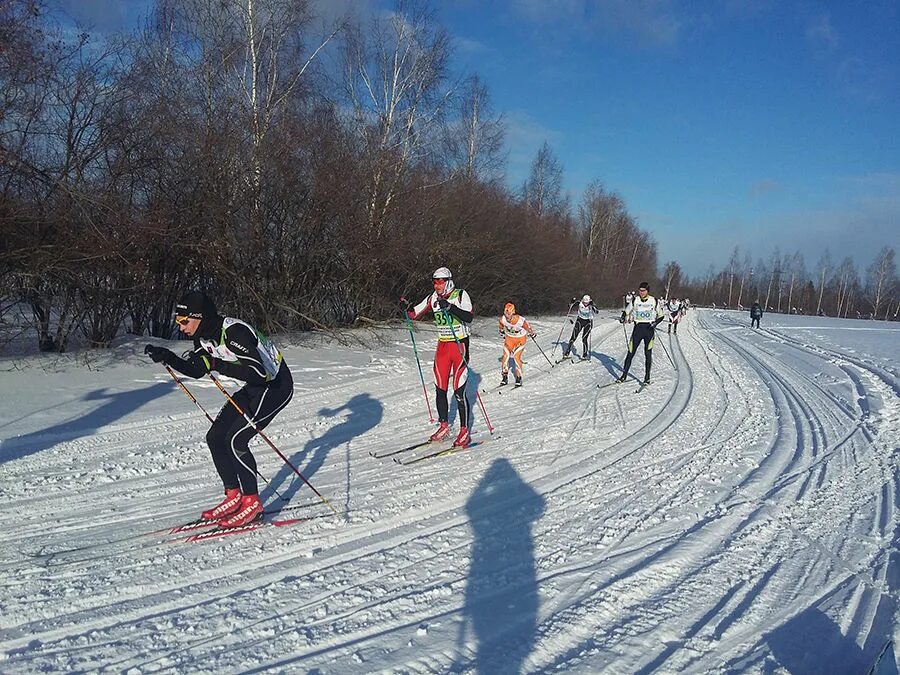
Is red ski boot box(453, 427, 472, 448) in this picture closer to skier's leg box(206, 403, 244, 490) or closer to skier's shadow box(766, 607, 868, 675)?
skier's leg box(206, 403, 244, 490)

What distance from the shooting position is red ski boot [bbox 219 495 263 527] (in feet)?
13.7

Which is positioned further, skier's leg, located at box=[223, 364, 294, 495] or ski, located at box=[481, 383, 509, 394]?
ski, located at box=[481, 383, 509, 394]

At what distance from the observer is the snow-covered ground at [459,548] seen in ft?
9.43

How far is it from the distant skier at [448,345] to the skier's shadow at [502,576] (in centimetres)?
155

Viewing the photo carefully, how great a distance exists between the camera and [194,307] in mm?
4000

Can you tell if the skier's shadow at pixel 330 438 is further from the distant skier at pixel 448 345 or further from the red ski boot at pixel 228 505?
the distant skier at pixel 448 345

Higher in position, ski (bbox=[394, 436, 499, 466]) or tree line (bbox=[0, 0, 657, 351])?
tree line (bbox=[0, 0, 657, 351])

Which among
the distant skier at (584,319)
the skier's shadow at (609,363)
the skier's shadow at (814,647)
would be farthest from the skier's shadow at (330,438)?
the distant skier at (584,319)

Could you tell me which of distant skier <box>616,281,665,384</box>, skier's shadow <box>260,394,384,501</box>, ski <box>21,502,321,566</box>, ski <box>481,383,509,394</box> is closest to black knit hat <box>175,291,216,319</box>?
ski <box>21,502,321,566</box>

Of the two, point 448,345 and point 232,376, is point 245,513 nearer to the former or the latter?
point 232,376

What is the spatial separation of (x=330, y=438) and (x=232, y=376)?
269 centimetres

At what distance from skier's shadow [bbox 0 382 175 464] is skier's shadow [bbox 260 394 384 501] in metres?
2.73

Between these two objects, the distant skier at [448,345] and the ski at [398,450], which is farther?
the distant skier at [448,345]

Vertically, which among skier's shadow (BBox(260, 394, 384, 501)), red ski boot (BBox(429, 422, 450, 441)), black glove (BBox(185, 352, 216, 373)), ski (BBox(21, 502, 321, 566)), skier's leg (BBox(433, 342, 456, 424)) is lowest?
ski (BBox(21, 502, 321, 566))
